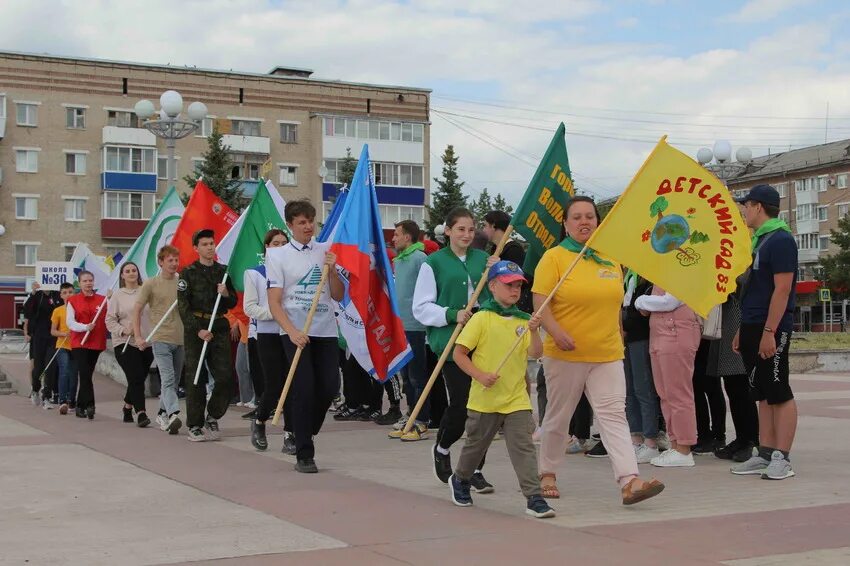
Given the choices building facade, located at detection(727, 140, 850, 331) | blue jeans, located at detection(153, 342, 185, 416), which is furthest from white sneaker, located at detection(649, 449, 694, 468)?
building facade, located at detection(727, 140, 850, 331)

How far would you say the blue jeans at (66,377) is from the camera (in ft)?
54.3

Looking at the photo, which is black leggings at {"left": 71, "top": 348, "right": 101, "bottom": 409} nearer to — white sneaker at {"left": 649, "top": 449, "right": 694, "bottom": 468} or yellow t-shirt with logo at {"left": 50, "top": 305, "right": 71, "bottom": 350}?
yellow t-shirt with logo at {"left": 50, "top": 305, "right": 71, "bottom": 350}

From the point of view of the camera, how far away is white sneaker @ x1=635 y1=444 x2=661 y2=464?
993 centimetres

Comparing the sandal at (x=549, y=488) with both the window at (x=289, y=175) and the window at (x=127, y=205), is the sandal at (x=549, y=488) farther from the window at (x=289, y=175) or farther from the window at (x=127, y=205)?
the window at (x=289, y=175)

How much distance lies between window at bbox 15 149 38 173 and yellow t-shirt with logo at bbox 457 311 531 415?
67659 mm

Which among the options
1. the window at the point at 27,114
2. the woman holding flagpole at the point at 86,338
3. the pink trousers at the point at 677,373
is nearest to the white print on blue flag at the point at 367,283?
the pink trousers at the point at 677,373

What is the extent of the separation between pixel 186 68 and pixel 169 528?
230ft

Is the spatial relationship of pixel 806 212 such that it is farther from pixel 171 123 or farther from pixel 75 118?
pixel 171 123

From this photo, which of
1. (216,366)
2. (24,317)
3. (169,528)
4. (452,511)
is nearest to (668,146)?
(452,511)

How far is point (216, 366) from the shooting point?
1191cm

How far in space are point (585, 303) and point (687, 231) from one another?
0.90 meters

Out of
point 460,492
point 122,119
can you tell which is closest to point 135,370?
point 460,492

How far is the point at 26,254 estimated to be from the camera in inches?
2778

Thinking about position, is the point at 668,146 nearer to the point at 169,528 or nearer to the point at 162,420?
the point at 169,528
